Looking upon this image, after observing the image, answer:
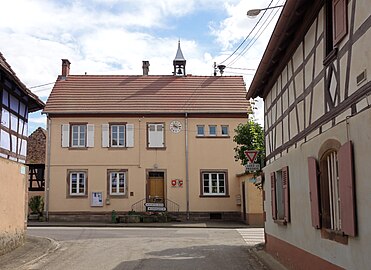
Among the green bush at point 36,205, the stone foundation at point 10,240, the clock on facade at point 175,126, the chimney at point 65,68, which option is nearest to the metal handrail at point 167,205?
the clock on facade at point 175,126

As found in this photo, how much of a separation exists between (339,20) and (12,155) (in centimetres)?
1275

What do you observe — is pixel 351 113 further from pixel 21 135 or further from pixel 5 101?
pixel 21 135

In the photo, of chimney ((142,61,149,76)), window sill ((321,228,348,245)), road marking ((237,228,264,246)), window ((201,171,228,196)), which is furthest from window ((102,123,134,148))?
window sill ((321,228,348,245))

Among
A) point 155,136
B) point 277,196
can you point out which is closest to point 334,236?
point 277,196

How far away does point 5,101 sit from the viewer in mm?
16562

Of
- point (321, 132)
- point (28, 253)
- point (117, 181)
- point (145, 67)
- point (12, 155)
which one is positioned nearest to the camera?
point (321, 132)

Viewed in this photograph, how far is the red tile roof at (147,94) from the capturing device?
3434 cm

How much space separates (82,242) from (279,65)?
35.4 ft

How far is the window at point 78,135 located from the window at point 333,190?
25.7 meters

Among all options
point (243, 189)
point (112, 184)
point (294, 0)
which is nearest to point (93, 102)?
point (112, 184)

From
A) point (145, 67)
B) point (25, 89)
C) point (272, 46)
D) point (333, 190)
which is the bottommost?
point (333, 190)

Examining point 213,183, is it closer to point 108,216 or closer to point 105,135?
point 108,216

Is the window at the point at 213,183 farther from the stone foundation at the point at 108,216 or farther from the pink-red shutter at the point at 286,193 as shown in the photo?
the pink-red shutter at the point at 286,193

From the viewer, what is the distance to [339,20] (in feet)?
26.2
